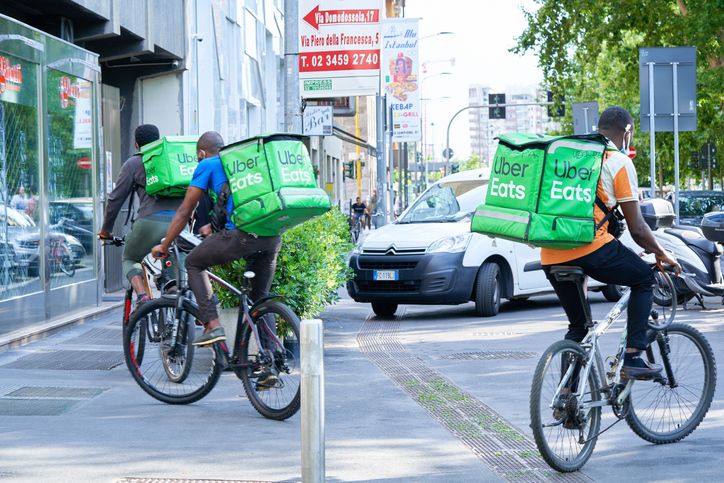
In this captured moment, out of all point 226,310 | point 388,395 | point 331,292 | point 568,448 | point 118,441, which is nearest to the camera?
point 568,448

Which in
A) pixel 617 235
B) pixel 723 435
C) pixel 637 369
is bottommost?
pixel 723 435

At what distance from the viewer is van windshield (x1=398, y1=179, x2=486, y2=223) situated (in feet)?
53.7

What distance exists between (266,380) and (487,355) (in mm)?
4001

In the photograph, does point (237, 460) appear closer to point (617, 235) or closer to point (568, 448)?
point (568, 448)

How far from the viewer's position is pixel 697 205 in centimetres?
3056

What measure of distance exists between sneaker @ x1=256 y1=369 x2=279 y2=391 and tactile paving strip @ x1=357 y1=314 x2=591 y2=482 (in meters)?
1.07

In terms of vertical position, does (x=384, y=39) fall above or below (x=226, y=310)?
above

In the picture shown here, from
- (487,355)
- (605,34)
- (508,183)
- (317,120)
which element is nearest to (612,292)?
(317,120)

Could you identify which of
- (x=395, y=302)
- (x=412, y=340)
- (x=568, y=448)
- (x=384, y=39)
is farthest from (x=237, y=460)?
(x=384, y=39)

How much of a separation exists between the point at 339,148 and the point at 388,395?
167 ft

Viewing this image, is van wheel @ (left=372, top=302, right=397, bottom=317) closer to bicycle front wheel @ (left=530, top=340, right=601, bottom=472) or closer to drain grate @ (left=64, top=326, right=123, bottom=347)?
drain grate @ (left=64, top=326, right=123, bottom=347)

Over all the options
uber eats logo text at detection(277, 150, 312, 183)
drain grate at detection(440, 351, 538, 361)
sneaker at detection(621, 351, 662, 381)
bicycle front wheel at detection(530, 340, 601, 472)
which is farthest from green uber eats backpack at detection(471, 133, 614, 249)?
drain grate at detection(440, 351, 538, 361)

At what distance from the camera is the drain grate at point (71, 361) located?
10.5 m

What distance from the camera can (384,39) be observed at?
28.5m
